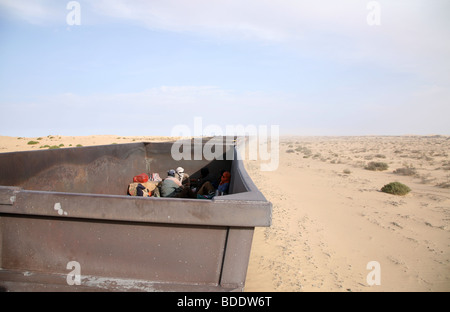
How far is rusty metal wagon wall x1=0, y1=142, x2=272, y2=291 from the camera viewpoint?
1795mm

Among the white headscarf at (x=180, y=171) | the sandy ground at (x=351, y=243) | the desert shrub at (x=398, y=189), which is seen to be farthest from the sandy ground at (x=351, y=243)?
the white headscarf at (x=180, y=171)

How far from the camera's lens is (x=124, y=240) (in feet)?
6.35

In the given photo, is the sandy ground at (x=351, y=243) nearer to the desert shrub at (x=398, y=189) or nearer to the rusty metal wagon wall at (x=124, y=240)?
the desert shrub at (x=398, y=189)

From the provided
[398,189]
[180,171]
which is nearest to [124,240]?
[180,171]

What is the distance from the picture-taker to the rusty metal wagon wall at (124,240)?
1.79 metres

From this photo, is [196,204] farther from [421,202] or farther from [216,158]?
[421,202]

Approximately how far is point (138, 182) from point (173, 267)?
4318 mm

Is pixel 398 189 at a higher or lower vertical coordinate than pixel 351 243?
higher

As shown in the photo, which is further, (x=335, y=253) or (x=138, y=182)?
(x=138, y=182)

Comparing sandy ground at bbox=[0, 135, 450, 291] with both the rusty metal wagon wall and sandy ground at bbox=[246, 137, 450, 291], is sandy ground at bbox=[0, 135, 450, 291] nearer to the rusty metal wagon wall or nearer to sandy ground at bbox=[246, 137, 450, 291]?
sandy ground at bbox=[246, 137, 450, 291]

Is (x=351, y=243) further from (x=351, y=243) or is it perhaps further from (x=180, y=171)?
(x=180, y=171)
